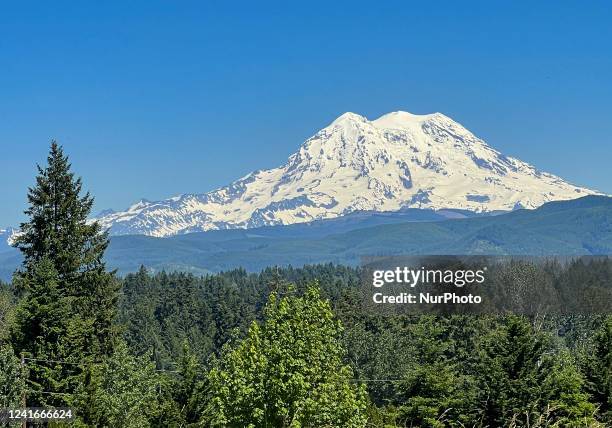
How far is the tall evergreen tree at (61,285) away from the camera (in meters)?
53.4

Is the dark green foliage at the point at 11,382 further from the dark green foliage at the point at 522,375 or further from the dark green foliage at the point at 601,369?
the dark green foliage at the point at 601,369

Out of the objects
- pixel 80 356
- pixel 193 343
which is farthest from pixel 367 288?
pixel 193 343

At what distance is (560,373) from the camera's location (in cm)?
6047

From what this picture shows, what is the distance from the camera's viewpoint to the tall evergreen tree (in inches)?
2104

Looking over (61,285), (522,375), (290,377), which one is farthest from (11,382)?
(522,375)

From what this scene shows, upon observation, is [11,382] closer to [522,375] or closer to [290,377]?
[290,377]

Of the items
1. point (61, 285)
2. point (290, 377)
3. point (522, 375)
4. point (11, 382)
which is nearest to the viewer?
point (290, 377)

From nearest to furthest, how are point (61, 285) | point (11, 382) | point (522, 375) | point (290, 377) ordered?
point (290, 377) → point (11, 382) → point (61, 285) → point (522, 375)

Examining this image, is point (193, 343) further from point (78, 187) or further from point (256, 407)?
point (256, 407)

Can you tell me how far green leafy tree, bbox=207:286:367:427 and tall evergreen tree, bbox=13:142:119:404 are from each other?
22193mm

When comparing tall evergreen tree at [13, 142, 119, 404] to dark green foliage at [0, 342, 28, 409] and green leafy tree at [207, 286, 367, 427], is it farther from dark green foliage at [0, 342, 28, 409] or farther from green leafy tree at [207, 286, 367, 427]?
green leafy tree at [207, 286, 367, 427]

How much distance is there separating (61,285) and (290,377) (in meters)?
30.0

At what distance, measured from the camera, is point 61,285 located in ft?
189

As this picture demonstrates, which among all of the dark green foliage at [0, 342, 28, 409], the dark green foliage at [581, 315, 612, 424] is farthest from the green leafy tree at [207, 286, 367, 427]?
the dark green foliage at [581, 315, 612, 424]
